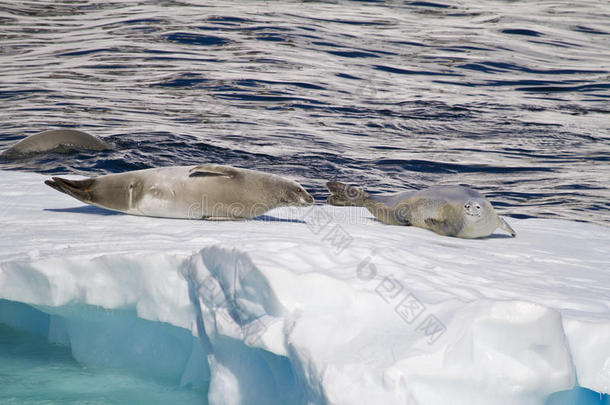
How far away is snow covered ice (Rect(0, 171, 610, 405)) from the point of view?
213 centimetres

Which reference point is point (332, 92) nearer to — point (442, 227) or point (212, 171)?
point (442, 227)

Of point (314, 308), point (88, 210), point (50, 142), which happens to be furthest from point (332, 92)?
Answer: point (314, 308)

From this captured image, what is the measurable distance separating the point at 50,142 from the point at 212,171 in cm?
617

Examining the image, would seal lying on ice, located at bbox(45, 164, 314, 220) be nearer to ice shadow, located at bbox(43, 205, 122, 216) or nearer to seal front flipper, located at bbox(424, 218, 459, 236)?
ice shadow, located at bbox(43, 205, 122, 216)

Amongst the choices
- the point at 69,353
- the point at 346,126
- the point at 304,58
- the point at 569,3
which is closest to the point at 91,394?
the point at 69,353

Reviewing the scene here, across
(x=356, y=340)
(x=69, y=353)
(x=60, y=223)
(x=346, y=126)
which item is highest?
(x=356, y=340)

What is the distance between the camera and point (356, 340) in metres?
2.18

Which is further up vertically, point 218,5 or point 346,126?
point 218,5

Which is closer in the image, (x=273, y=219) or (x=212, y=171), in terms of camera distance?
(x=212, y=171)

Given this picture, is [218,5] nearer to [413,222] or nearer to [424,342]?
→ [413,222]

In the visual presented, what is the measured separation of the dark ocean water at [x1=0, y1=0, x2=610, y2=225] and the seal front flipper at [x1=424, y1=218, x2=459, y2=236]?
13.6 feet

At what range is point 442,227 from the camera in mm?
4379

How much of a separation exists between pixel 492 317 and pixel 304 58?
15.6 metres

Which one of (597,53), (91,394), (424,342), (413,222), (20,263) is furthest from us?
(597,53)
